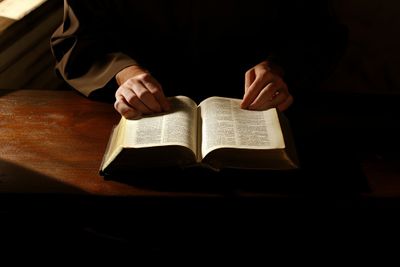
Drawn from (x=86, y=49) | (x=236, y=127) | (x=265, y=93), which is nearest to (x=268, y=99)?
(x=265, y=93)

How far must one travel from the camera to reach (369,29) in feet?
5.56

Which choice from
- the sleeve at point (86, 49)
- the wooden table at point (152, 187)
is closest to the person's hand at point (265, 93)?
the wooden table at point (152, 187)

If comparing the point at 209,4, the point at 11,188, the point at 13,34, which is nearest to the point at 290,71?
the point at 209,4

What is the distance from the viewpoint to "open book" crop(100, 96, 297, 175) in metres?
0.90

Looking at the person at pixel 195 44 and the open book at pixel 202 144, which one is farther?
the person at pixel 195 44

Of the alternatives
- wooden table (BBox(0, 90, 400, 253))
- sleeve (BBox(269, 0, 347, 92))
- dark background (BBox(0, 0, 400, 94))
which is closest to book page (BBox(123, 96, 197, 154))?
wooden table (BBox(0, 90, 400, 253))

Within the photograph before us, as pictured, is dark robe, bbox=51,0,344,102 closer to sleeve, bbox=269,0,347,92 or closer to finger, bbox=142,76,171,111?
sleeve, bbox=269,0,347,92

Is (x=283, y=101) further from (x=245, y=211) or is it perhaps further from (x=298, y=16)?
(x=298, y=16)

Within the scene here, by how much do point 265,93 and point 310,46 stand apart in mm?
371

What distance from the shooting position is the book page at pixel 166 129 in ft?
2.94

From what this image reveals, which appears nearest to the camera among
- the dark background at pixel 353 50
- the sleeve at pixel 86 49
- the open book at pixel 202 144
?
the open book at pixel 202 144

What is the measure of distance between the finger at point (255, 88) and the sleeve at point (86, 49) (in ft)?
1.24

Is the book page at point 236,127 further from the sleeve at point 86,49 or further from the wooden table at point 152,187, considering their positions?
the sleeve at point 86,49

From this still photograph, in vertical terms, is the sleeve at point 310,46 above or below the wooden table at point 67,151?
above
